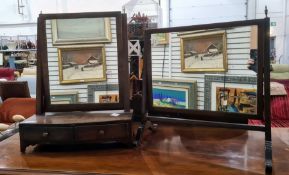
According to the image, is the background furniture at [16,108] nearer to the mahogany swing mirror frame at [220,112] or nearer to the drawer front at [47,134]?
the drawer front at [47,134]

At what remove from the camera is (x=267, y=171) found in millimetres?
768

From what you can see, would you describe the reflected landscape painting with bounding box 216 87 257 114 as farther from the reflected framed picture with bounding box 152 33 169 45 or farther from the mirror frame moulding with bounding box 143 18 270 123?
the reflected framed picture with bounding box 152 33 169 45

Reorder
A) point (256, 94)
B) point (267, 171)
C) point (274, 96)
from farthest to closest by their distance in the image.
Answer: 1. point (274, 96)
2. point (256, 94)
3. point (267, 171)

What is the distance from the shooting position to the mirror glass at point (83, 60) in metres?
1.05

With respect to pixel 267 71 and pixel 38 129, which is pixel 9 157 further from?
pixel 267 71

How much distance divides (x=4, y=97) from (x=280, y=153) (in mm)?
2563

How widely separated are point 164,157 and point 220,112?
0.22m

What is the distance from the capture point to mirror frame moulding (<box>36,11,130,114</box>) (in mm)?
1037

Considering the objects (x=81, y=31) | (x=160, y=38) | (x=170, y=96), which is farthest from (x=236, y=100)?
(x=81, y=31)

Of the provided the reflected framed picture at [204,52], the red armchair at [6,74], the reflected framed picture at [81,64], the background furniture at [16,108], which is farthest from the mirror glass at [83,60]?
the red armchair at [6,74]

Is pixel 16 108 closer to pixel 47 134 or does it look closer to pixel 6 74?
pixel 47 134

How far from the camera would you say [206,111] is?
0.96 meters

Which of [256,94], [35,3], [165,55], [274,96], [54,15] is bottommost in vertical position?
[274,96]

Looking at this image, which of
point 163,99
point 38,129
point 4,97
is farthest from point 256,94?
point 4,97
